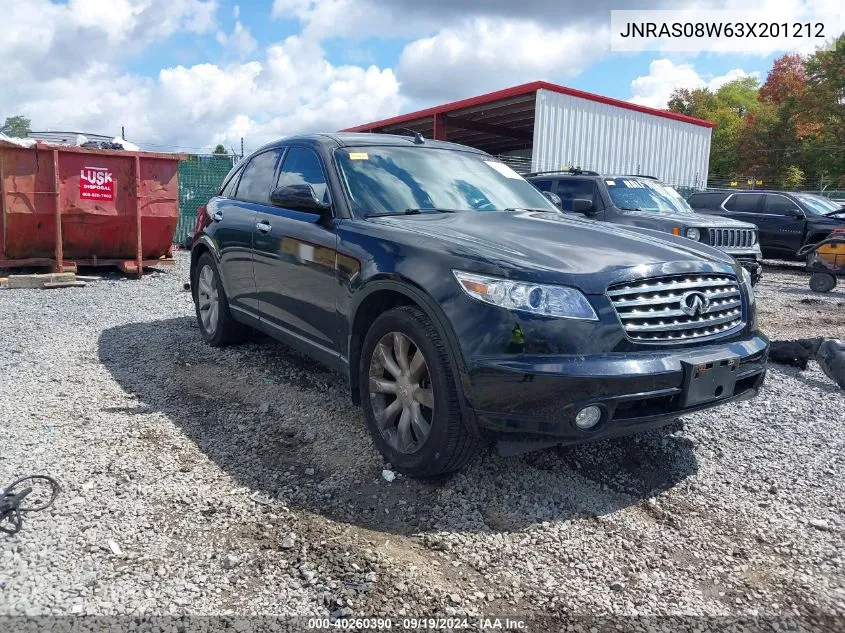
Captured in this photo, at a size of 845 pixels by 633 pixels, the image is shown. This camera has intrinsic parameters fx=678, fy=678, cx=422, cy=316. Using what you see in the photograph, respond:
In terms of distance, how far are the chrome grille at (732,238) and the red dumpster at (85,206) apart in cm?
811

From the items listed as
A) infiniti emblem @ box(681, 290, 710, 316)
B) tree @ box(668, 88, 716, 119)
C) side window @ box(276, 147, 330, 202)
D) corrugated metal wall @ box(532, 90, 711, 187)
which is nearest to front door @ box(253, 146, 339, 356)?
side window @ box(276, 147, 330, 202)

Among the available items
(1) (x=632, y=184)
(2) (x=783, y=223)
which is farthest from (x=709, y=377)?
(2) (x=783, y=223)

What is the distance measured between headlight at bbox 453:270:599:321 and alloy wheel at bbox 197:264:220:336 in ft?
11.2

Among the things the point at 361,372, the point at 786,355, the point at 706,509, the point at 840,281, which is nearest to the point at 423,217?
the point at 361,372

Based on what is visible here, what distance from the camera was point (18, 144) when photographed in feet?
30.0

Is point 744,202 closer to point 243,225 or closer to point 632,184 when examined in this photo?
point 632,184

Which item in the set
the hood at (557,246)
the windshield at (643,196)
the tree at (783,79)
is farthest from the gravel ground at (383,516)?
the tree at (783,79)

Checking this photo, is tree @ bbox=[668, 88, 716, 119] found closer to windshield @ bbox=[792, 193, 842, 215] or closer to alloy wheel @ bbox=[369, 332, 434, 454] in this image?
windshield @ bbox=[792, 193, 842, 215]

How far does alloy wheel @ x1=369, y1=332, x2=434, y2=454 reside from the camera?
10.4 ft

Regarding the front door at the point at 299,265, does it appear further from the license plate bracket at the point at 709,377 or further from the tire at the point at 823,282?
the tire at the point at 823,282

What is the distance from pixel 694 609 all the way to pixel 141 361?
4559 millimetres

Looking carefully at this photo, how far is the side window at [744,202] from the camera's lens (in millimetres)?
14758

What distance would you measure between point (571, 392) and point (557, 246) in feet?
2.59

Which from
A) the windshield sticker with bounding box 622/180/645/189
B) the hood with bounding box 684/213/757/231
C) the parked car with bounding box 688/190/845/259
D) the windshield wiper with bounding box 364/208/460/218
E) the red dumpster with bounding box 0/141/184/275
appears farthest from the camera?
the parked car with bounding box 688/190/845/259
